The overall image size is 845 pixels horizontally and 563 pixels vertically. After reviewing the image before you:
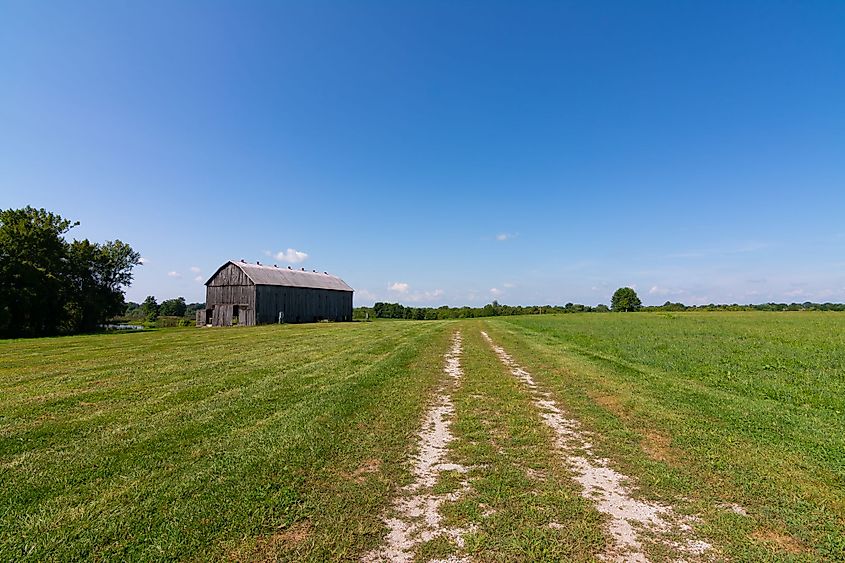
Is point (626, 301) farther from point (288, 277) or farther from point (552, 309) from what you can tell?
point (288, 277)

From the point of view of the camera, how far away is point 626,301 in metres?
124

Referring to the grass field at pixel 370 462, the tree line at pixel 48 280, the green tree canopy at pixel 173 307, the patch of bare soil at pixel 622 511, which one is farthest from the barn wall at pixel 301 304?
the green tree canopy at pixel 173 307

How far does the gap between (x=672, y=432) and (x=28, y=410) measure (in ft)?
38.0

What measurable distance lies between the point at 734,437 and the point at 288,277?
56593 millimetres

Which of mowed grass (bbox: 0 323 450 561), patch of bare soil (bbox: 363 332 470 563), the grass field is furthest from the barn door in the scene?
patch of bare soil (bbox: 363 332 470 563)

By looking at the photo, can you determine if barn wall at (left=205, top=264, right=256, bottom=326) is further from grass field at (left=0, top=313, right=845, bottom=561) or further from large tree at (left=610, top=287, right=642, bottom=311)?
large tree at (left=610, top=287, right=642, bottom=311)

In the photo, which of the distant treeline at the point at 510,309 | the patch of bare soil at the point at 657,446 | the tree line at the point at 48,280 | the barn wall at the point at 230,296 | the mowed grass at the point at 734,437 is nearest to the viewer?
the mowed grass at the point at 734,437

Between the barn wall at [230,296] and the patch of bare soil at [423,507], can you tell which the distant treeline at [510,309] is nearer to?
the barn wall at [230,296]

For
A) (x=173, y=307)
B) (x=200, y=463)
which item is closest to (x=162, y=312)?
(x=173, y=307)

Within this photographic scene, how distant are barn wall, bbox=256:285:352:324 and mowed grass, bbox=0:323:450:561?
40.7 meters

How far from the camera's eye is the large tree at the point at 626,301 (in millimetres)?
123875

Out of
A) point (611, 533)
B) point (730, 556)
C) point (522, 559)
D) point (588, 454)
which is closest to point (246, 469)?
point (522, 559)

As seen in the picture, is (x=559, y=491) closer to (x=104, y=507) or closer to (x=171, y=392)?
(x=104, y=507)

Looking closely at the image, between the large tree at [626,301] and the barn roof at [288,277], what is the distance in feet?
301
